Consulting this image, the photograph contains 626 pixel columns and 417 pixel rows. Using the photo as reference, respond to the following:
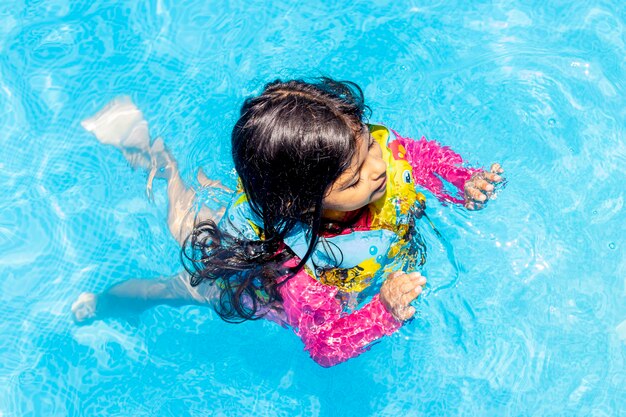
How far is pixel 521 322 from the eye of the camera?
13.1 ft

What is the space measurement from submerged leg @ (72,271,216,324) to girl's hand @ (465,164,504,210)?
159 cm

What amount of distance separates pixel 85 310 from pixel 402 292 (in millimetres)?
2173

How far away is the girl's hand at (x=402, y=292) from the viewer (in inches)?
118

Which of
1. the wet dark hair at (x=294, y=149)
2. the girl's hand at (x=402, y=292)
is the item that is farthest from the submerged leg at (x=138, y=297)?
the girl's hand at (x=402, y=292)

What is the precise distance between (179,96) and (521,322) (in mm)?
2743

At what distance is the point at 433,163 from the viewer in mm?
3762

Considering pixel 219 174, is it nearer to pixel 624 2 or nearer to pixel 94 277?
pixel 94 277

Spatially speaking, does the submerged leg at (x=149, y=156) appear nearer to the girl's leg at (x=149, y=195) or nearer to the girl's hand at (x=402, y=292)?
the girl's leg at (x=149, y=195)

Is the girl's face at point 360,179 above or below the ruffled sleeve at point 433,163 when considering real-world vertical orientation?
above

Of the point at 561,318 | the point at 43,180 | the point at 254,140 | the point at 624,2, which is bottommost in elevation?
the point at 561,318

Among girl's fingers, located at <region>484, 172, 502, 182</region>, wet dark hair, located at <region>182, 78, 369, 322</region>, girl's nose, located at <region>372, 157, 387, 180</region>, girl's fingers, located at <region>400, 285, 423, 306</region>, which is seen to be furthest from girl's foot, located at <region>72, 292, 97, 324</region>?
girl's fingers, located at <region>484, 172, 502, 182</region>

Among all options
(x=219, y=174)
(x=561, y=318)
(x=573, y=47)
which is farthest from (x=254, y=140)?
(x=573, y=47)

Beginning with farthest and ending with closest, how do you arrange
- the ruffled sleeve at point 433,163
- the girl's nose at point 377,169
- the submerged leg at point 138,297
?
the submerged leg at point 138,297 → the ruffled sleeve at point 433,163 → the girl's nose at point 377,169

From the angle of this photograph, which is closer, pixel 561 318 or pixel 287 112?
pixel 287 112
